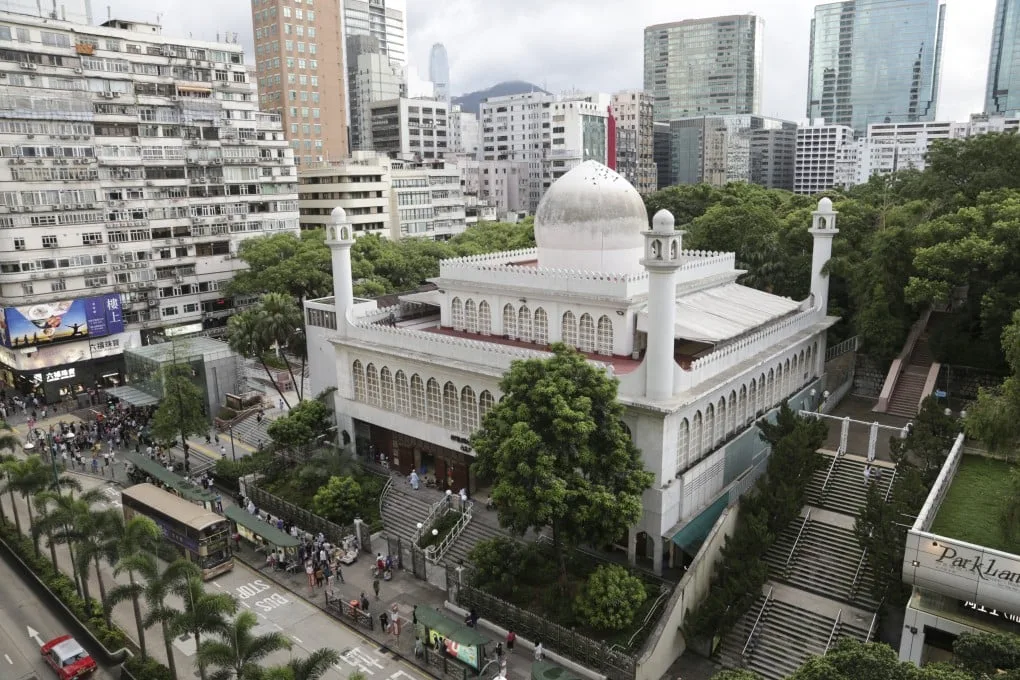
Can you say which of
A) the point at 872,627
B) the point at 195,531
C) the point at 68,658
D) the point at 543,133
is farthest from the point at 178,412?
the point at 543,133

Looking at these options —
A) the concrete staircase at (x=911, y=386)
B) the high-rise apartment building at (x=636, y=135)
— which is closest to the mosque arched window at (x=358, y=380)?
the concrete staircase at (x=911, y=386)

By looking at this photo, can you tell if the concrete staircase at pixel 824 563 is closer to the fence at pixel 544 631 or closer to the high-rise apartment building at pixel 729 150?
the fence at pixel 544 631

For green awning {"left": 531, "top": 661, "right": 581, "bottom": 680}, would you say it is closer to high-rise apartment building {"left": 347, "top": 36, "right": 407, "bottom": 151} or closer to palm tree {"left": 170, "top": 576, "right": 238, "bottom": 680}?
palm tree {"left": 170, "top": 576, "right": 238, "bottom": 680}

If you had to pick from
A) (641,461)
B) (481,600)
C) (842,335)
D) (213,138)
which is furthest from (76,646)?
(213,138)

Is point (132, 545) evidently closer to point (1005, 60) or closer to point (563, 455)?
point (563, 455)

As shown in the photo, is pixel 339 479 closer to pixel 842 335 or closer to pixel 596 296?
pixel 596 296

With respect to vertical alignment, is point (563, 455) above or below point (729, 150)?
below
